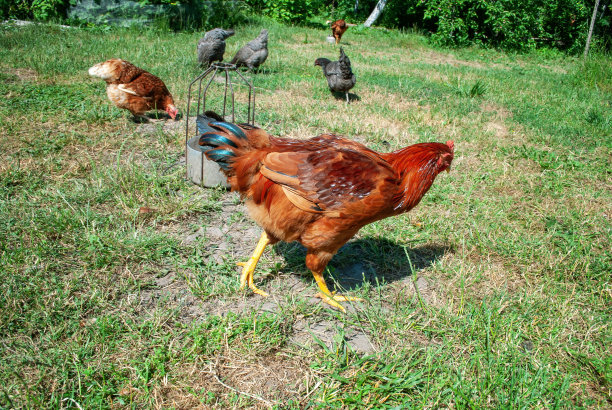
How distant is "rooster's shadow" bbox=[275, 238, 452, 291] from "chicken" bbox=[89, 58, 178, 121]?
3.38 metres

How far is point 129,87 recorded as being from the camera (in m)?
5.67

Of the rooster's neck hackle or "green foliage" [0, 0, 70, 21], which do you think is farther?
"green foliage" [0, 0, 70, 21]

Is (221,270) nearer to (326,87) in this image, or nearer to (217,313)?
(217,313)

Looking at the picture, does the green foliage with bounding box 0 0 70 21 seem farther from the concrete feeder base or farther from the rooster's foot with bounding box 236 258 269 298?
the rooster's foot with bounding box 236 258 269 298

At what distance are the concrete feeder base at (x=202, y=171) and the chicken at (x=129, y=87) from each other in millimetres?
1855

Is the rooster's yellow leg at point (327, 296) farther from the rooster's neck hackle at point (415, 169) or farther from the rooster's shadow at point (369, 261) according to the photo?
the rooster's neck hackle at point (415, 169)

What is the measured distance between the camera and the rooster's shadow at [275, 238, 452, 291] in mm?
3383

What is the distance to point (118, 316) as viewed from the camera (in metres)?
2.66

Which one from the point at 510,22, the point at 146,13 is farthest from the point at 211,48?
the point at 510,22

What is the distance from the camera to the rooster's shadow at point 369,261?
11.1ft

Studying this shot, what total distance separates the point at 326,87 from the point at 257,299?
6097 millimetres

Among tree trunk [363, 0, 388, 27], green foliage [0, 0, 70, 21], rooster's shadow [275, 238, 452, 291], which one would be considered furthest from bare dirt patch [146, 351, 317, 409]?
tree trunk [363, 0, 388, 27]

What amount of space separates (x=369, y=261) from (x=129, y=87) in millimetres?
4228

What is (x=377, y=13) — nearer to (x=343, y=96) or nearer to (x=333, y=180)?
(x=343, y=96)
